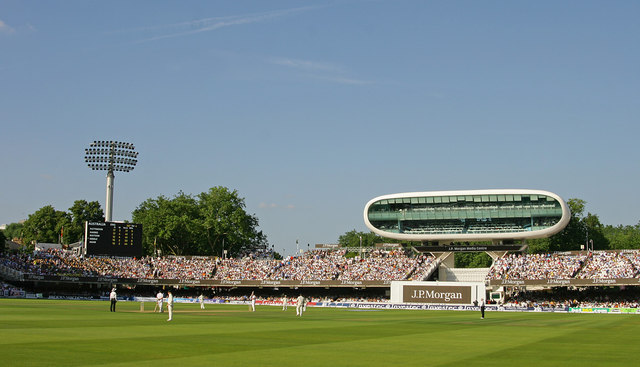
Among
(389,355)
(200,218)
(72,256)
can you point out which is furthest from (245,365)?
(200,218)

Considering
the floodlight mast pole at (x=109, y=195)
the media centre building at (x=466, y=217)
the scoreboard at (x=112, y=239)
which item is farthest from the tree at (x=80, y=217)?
the media centre building at (x=466, y=217)

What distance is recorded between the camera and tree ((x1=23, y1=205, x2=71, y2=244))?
5787 inches

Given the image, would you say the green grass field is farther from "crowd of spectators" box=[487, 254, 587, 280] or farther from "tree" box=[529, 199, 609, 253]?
"tree" box=[529, 199, 609, 253]

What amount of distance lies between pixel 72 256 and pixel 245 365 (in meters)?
86.6

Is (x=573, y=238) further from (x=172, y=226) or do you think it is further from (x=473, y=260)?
(x=172, y=226)

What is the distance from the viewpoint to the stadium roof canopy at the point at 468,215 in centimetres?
9100

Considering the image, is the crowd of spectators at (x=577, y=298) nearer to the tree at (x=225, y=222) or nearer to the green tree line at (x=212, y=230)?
the green tree line at (x=212, y=230)

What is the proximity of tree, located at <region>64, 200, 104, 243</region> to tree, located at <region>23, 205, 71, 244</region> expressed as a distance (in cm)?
183

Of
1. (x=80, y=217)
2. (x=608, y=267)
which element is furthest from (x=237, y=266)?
(x=80, y=217)

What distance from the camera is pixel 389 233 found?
319ft

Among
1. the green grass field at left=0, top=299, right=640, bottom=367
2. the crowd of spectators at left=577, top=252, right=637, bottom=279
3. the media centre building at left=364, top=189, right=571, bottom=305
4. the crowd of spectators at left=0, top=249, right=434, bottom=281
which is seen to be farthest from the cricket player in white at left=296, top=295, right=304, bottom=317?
the crowd of spectators at left=577, top=252, right=637, bottom=279

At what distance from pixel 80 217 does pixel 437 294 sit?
9626cm

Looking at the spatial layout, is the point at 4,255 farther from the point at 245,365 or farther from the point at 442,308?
the point at 245,365

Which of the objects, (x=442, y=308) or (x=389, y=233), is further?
(x=389, y=233)
